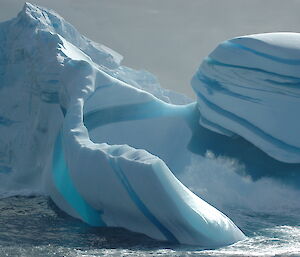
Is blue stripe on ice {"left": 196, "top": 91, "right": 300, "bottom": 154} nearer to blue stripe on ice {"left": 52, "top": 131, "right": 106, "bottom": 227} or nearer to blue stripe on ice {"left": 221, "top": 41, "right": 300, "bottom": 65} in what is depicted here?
blue stripe on ice {"left": 221, "top": 41, "right": 300, "bottom": 65}

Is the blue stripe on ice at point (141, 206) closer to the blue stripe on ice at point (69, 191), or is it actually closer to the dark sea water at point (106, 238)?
the dark sea water at point (106, 238)

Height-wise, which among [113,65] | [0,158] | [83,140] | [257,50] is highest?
[257,50]

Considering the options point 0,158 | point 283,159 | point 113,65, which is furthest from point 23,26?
point 283,159

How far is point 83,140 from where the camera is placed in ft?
27.6

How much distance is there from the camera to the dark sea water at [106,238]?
617 centimetres

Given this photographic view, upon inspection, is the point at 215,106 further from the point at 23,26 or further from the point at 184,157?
the point at 23,26

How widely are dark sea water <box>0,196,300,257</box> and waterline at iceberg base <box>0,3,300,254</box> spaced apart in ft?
1.15

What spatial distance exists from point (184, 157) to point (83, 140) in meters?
3.46

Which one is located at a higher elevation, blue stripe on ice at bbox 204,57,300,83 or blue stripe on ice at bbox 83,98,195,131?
blue stripe on ice at bbox 204,57,300,83

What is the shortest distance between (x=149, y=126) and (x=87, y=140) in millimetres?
3683

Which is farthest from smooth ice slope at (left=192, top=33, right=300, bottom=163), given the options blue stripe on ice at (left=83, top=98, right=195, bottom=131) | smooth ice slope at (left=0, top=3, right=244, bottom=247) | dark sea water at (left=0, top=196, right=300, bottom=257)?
dark sea water at (left=0, top=196, right=300, bottom=257)

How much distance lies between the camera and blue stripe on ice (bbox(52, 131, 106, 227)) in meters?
8.18

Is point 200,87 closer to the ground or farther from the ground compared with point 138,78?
farther from the ground

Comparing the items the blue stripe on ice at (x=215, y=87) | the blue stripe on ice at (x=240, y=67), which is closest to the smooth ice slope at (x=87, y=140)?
the blue stripe on ice at (x=215, y=87)
